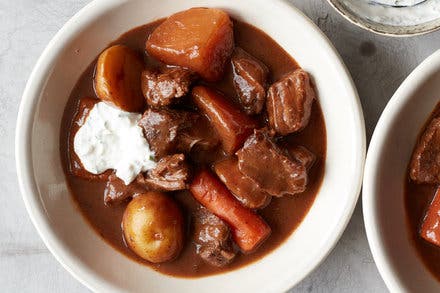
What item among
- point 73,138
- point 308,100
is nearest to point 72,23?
point 73,138

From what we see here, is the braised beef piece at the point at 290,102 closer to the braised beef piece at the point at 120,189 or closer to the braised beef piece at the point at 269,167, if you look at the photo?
the braised beef piece at the point at 269,167

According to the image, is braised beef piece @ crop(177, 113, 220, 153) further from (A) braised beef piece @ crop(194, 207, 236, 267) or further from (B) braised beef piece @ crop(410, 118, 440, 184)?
(B) braised beef piece @ crop(410, 118, 440, 184)

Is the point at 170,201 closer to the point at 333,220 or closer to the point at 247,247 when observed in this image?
the point at 247,247

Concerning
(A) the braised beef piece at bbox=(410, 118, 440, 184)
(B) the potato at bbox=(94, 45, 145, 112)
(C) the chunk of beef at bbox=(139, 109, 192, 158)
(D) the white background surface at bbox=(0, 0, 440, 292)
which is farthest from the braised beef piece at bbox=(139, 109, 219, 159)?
(A) the braised beef piece at bbox=(410, 118, 440, 184)

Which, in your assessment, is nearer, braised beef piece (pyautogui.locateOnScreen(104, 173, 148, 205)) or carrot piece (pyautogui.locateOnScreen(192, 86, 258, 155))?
carrot piece (pyautogui.locateOnScreen(192, 86, 258, 155))

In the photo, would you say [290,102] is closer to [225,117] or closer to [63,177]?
[225,117]

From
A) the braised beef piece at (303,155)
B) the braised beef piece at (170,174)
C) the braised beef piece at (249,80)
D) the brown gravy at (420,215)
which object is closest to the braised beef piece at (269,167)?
the braised beef piece at (303,155)
